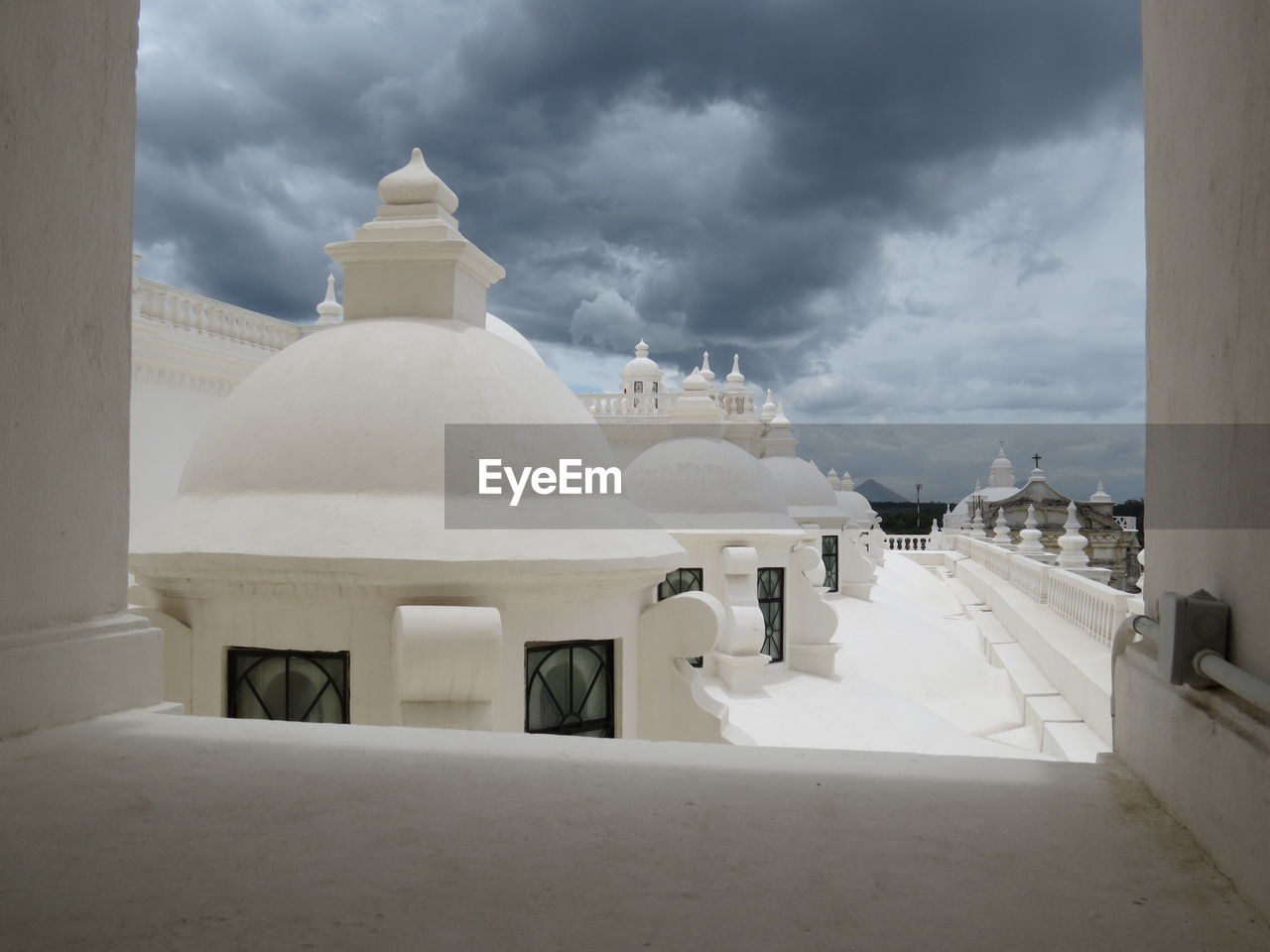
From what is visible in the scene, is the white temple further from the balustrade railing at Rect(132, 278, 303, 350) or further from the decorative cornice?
the balustrade railing at Rect(132, 278, 303, 350)

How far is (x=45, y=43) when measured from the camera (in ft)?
10.4

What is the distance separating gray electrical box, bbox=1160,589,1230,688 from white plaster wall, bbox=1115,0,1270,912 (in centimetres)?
4

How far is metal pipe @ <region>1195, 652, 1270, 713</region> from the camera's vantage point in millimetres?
1890

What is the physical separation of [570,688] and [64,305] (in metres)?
4.31

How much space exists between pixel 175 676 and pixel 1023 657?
15171 mm

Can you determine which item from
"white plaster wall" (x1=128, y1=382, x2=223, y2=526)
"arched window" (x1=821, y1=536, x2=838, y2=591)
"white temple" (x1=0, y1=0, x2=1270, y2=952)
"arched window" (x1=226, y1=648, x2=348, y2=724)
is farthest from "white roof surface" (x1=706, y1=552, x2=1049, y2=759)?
"white plaster wall" (x1=128, y1=382, x2=223, y2=526)

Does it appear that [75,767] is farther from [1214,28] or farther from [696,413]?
[696,413]

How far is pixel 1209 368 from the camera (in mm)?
2408

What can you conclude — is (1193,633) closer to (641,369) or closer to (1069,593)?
(1069,593)

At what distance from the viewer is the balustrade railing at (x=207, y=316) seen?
12.4m

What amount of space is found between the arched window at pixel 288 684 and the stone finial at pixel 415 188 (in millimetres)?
3887

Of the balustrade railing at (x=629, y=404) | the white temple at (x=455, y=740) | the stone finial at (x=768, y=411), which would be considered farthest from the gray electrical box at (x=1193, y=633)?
the stone finial at (x=768, y=411)

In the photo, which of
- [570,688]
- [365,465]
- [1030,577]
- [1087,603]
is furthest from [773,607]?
[365,465]

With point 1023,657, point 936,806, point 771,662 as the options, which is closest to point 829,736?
point 771,662
